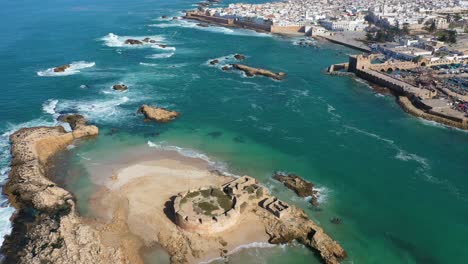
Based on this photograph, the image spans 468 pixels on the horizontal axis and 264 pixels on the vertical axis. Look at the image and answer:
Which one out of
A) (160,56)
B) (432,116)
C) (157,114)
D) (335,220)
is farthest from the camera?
(160,56)

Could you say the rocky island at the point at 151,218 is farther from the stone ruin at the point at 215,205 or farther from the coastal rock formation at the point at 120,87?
the coastal rock formation at the point at 120,87

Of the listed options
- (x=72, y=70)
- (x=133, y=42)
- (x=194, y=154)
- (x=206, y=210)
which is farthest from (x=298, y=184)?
(x=133, y=42)

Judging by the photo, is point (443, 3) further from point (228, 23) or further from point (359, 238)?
point (359, 238)

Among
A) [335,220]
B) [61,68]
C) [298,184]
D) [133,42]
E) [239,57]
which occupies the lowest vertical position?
[335,220]

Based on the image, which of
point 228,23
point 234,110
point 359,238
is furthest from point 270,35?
point 359,238

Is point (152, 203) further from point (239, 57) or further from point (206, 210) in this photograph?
point (239, 57)

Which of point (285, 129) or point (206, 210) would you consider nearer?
point (206, 210)
